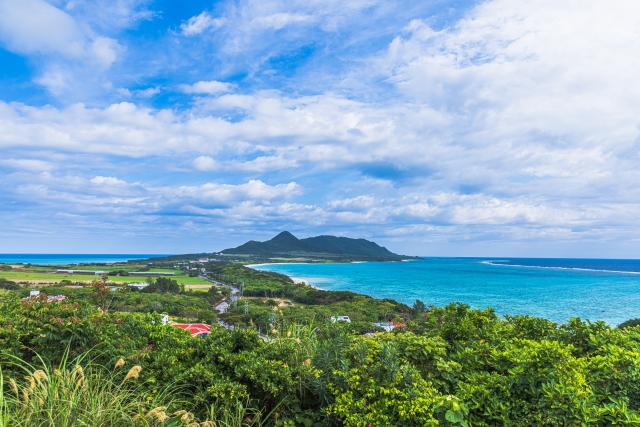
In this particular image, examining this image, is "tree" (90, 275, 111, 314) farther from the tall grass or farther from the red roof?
the tall grass

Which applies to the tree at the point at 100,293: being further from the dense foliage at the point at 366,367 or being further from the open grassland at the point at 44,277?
the open grassland at the point at 44,277

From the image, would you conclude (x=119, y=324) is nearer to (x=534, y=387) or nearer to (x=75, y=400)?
(x=75, y=400)

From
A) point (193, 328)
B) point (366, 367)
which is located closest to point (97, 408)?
point (366, 367)

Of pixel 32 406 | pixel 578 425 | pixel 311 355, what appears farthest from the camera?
pixel 311 355

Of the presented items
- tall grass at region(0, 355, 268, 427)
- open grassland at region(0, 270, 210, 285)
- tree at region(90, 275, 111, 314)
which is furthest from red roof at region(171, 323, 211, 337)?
open grassland at region(0, 270, 210, 285)

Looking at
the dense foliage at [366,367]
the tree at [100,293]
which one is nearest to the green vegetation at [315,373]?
the dense foliage at [366,367]

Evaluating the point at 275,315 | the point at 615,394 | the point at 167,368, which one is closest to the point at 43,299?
the point at 167,368

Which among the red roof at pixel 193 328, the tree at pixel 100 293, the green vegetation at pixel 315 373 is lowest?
the red roof at pixel 193 328

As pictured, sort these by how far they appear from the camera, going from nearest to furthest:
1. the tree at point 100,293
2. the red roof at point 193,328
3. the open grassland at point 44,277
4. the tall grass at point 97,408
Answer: the tall grass at point 97,408, the red roof at point 193,328, the tree at point 100,293, the open grassland at point 44,277

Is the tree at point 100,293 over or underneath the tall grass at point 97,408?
over
